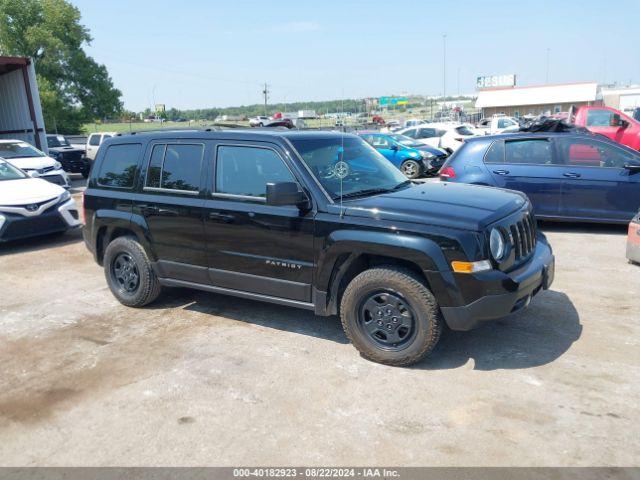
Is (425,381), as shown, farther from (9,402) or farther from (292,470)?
(9,402)

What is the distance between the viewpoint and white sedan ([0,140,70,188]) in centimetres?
1360

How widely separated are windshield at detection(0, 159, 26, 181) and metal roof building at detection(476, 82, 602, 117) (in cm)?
6217

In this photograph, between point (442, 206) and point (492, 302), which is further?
point (442, 206)

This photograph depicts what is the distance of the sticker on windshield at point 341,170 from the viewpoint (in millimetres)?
4777

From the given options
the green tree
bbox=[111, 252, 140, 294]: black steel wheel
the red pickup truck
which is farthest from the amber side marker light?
the green tree

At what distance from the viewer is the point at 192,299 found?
615 cm


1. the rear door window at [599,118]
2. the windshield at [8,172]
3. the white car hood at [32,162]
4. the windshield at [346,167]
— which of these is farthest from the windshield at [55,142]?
the windshield at [346,167]

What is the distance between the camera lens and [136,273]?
5762 mm

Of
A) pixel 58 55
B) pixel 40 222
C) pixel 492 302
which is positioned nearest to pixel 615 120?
pixel 492 302

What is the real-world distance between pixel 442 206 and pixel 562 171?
206 inches

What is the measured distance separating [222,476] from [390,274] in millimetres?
1853

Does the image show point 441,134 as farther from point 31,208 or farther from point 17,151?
point 31,208

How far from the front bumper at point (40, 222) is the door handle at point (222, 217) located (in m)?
5.21

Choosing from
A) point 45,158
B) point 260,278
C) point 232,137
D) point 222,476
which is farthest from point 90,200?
point 45,158
